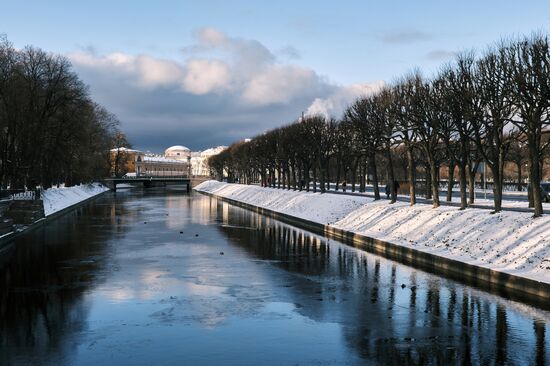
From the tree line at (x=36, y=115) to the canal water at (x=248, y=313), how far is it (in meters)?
27.5

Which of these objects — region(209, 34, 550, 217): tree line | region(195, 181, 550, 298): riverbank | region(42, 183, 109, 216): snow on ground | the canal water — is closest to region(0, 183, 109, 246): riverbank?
region(42, 183, 109, 216): snow on ground

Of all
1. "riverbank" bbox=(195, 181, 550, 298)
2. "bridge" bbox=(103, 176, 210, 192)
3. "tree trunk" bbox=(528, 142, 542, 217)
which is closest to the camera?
"riverbank" bbox=(195, 181, 550, 298)

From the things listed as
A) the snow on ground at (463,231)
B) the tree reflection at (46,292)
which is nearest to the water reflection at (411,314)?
the snow on ground at (463,231)

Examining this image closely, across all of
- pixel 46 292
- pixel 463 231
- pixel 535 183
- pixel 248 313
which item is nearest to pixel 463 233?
pixel 463 231

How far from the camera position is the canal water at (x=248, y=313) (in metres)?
10.7

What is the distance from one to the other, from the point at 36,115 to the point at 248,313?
147 feet

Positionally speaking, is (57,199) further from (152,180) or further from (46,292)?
(152,180)

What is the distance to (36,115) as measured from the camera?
172ft

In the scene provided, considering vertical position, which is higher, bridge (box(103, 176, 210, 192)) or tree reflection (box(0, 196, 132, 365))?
bridge (box(103, 176, 210, 192))

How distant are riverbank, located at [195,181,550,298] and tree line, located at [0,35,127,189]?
90.9ft

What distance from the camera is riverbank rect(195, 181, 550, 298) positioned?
60.6 ft

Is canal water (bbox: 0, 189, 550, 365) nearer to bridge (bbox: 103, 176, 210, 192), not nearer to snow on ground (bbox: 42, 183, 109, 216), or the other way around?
snow on ground (bbox: 42, 183, 109, 216)

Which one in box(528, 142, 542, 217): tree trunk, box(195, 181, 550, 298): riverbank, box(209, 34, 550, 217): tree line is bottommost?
box(195, 181, 550, 298): riverbank

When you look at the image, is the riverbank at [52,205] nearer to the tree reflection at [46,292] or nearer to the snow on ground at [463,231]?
the tree reflection at [46,292]
